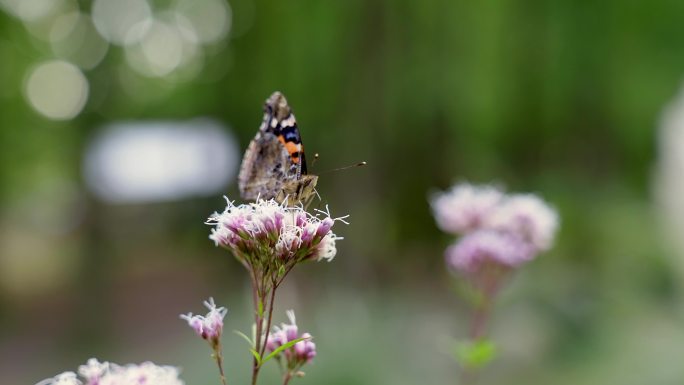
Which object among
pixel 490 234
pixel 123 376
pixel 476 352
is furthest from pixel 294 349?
pixel 490 234

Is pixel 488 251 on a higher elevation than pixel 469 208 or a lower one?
lower

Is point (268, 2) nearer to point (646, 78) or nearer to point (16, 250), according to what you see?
point (646, 78)

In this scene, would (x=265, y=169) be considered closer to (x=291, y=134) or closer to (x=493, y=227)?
(x=291, y=134)

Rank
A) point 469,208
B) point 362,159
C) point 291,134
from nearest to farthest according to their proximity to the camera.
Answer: point 291,134
point 469,208
point 362,159

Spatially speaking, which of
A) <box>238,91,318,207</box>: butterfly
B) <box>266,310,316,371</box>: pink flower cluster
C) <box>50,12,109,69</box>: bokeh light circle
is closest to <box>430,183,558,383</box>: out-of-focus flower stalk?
<box>238,91,318,207</box>: butterfly

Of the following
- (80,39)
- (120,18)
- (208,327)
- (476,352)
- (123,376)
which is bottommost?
(123,376)

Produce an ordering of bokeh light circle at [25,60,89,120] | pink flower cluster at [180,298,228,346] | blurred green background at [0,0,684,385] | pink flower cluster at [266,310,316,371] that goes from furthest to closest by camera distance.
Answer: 1. bokeh light circle at [25,60,89,120]
2. blurred green background at [0,0,684,385]
3. pink flower cluster at [266,310,316,371]
4. pink flower cluster at [180,298,228,346]

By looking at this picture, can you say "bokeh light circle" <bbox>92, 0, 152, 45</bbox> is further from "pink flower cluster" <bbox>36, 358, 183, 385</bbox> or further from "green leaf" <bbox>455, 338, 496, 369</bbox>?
"pink flower cluster" <bbox>36, 358, 183, 385</bbox>

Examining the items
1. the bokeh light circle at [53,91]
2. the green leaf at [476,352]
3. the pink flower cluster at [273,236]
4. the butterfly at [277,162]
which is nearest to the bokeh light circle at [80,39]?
the bokeh light circle at [53,91]
